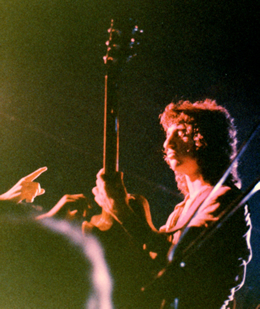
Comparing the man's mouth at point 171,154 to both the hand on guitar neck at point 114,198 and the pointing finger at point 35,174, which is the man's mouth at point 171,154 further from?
the pointing finger at point 35,174

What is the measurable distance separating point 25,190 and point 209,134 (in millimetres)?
1476

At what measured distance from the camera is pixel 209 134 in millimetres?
1704

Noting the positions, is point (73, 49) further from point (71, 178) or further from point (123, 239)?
point (123, 239)

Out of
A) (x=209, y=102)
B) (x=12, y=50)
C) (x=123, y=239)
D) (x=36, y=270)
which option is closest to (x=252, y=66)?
(x=209, y=102)

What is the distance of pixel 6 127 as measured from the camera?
1834 millimetres

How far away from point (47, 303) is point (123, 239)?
27.2 inches

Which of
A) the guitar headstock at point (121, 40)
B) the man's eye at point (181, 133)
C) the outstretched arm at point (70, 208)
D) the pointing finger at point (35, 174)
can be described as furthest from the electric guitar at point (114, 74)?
the pointing finger at point (35, 174)

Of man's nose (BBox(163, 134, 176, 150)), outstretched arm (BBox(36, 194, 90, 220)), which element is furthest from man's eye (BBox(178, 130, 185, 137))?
outstretched arm (BBox(36, 194, 90, 220))

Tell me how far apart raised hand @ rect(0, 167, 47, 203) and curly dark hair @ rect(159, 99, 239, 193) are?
1140mm

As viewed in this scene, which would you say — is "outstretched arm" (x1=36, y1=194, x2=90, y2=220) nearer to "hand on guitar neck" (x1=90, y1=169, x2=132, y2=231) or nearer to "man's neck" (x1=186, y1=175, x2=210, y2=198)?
"hand on guitar neck" (x1=90, y1=169, x2=132, y2=231)

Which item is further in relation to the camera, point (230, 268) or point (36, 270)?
point (36, 270)

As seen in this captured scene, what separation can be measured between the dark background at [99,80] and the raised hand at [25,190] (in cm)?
5

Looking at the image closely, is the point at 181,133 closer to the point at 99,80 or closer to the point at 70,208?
the point at 99,80

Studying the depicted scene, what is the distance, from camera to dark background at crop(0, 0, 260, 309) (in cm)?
182
